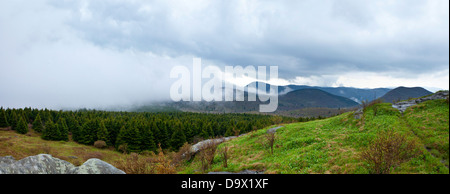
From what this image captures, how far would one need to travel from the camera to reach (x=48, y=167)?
17.9m

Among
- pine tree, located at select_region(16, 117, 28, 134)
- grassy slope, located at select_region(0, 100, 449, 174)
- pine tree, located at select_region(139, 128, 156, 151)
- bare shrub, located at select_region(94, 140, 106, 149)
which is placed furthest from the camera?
pine tree, located at select_region(16, 117, 28, 134)

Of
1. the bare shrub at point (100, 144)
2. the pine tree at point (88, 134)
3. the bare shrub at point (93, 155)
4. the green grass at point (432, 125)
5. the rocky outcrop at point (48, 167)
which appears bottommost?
the bare shrub at point (93, 155)

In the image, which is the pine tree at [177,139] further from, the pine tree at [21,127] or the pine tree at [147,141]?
the pine tree at [21,127]

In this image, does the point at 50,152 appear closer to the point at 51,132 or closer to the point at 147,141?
the point at 51,132

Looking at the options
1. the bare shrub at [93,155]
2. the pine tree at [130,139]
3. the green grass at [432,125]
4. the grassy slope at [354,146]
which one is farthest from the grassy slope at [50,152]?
the green grass at [432,125]

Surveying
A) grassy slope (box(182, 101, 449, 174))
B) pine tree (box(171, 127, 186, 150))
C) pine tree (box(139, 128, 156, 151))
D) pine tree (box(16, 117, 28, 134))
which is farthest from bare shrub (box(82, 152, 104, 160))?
grassy slope (box(182, 101, 449, 174))

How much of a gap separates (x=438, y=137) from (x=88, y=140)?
10961 centimetres

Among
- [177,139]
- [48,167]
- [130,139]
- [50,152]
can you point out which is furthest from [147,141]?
[48,167]

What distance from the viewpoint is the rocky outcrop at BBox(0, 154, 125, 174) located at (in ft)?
52.2

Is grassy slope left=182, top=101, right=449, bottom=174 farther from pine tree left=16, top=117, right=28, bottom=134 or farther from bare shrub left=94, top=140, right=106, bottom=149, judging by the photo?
pine tree left=16, top=117, right=28, bottom=134

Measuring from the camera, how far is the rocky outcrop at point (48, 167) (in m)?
15.9
